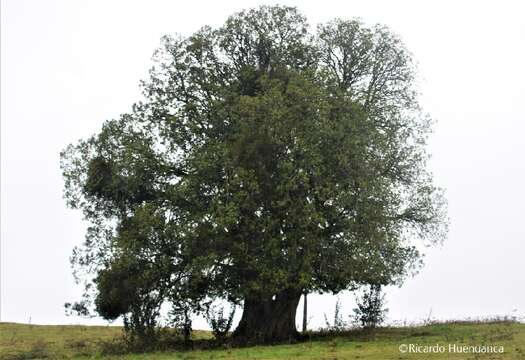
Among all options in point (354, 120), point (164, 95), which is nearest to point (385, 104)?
point (354, 120)

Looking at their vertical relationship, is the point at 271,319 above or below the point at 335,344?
above

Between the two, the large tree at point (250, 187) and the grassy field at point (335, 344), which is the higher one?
the large tree at point (250, 187)

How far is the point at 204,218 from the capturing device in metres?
37.0

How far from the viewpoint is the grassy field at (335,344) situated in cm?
3042

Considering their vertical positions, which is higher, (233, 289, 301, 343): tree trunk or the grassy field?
(233, 289, 301, 343): tree trunk

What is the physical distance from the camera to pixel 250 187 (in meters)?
36.7

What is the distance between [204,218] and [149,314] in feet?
20.1

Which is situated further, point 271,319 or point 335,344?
point 271,319

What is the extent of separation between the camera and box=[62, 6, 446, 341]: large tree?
121 feet

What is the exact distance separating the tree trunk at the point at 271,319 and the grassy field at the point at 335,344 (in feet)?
5.19

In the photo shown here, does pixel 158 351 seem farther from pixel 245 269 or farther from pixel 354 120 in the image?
pixel 354 120

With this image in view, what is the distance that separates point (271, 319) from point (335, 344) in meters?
5.79

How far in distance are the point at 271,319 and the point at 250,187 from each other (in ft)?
25.5

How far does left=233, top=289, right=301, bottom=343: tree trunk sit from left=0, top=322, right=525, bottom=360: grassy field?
1583 mm
